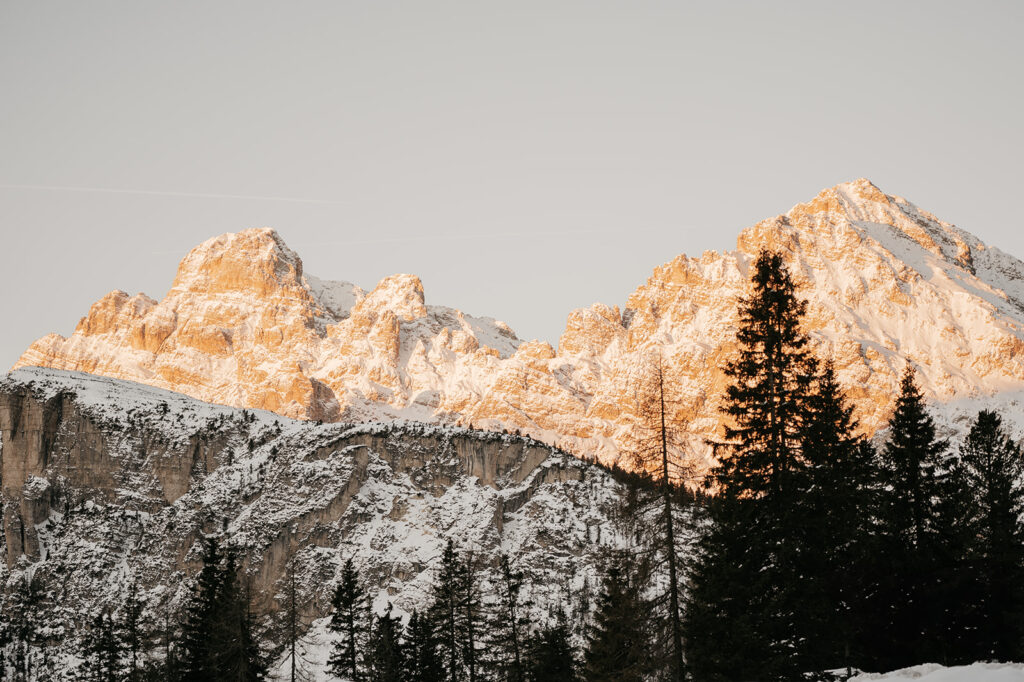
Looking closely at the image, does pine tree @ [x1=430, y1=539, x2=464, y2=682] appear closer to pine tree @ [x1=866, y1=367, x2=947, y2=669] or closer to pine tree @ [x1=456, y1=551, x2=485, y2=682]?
pine tree @ [x1=456, y1=551, x2=485, y2=682]

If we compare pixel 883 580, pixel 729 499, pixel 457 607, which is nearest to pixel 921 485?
pixel 883 580

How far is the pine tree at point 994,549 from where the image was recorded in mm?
43844

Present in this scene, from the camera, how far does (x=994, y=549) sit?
4841 centimetres

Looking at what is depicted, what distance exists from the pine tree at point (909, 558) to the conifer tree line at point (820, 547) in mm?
58

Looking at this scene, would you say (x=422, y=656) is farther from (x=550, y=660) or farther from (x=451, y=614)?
(x=550, y=660)

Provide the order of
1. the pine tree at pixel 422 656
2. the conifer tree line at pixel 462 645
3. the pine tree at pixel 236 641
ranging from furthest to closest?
the pine tree at pixel 422 656 → the conifer tree line at pixel 462 645 → the pine tree at pixel 236 641

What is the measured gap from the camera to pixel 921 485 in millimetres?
46719

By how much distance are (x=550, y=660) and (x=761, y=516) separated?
36044 millimetres

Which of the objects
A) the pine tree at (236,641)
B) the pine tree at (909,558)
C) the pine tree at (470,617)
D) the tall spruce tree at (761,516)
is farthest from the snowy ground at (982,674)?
the pine tree at (470,617)

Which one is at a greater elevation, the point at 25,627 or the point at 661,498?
the point at 25,627

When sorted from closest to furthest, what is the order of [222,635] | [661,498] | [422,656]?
[661,498] → [222,635] → [422,656]

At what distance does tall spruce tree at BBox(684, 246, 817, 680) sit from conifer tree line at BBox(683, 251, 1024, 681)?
0.18ft

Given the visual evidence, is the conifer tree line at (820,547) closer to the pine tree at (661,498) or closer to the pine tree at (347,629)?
the pine tree at (661,498)

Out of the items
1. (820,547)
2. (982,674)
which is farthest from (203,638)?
(982,674)
